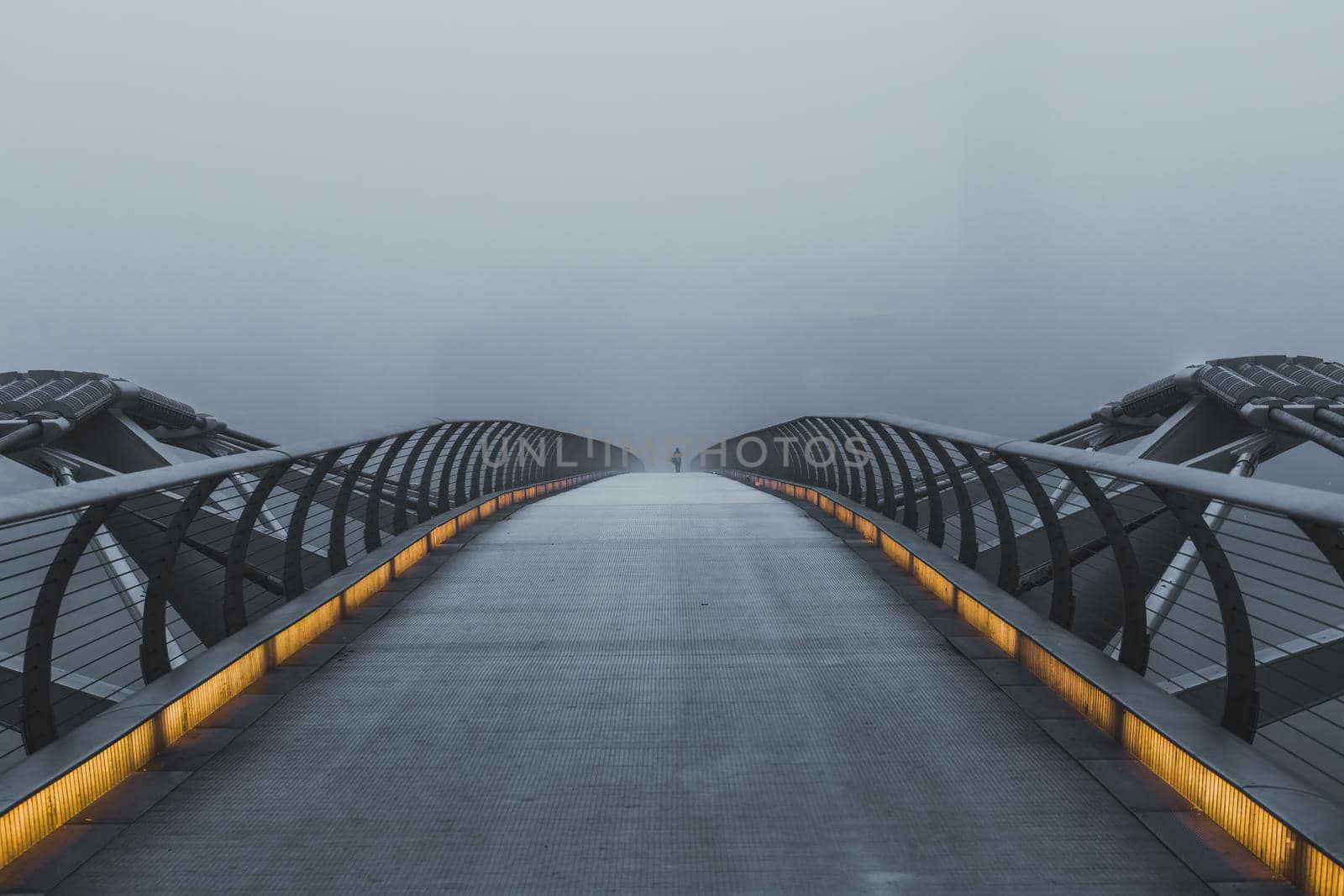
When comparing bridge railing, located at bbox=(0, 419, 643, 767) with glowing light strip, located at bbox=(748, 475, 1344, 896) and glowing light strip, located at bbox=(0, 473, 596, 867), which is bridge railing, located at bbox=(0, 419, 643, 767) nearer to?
glowing light strip, located at bbox=(0, 473, 596, 867)

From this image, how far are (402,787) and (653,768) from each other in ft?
2.88

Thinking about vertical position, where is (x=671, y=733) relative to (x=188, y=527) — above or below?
below

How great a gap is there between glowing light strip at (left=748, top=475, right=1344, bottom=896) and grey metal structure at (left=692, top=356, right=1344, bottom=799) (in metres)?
0.26

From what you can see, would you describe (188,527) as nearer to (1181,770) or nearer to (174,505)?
(1181,770)

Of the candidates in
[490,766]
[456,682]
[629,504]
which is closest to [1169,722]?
[490,766]

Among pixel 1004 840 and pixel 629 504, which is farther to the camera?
pixel 629 504

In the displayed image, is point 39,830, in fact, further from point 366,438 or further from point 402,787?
point 366,438

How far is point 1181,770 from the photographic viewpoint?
3307 millimetres

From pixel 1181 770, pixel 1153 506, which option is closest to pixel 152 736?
pixel 1181 770

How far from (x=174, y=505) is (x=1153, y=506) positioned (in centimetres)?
1578

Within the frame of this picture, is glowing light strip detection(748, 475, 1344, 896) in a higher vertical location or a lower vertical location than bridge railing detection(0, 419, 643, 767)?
lower

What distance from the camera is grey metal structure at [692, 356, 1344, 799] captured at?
3375mm

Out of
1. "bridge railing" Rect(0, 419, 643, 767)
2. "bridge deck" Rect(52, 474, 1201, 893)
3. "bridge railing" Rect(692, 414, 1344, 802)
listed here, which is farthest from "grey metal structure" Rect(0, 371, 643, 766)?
"bridge railing" Rect(692, 414, 1344, 802)

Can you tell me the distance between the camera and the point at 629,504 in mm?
12531
